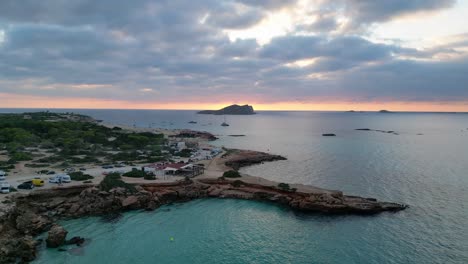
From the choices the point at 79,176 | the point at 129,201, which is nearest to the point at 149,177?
the point at 129,201

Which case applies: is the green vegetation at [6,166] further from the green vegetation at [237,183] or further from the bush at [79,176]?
the green vegetation at [237,183]

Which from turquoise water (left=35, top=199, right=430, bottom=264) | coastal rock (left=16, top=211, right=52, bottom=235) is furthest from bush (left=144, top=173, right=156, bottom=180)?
coastal rock (left=16, top=211, right=52, bottom=235)

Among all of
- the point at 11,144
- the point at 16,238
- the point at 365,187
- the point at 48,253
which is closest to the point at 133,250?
the point at 48,253

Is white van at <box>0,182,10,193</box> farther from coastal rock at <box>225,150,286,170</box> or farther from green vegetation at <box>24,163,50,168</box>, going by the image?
coastal rock at <box>225,150,286,170</box>

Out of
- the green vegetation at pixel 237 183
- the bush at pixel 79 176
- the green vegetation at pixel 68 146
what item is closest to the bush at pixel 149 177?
the bush at pixel 79 176

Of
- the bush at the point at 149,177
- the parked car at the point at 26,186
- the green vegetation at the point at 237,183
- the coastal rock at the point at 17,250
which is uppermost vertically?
the parked car at the point at 26,186

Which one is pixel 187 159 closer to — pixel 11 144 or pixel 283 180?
pixel 283 180

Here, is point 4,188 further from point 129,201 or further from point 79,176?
point 129,201
